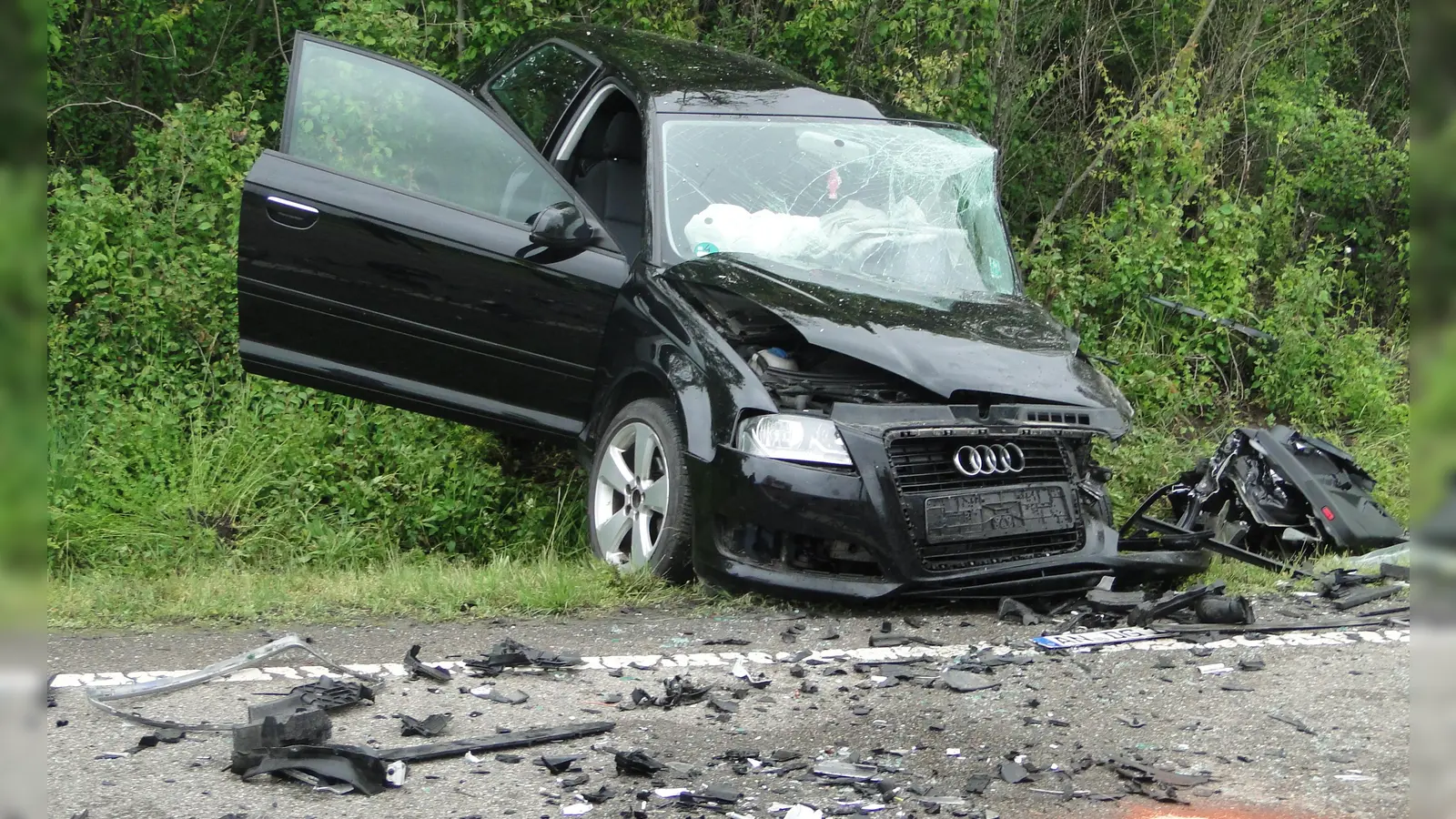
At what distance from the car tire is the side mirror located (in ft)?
2.43

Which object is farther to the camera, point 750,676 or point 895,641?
point 895,641

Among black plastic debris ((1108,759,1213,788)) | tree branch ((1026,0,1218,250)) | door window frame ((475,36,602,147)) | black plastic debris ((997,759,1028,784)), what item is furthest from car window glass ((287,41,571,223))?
tree branch ((1026,0,1218,250))

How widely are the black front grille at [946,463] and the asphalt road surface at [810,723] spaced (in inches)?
20.5

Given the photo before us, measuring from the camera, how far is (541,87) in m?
7.11

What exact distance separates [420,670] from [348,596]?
1.11 metres

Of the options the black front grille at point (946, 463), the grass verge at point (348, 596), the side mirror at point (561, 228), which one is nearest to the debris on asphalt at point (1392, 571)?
the black front grille at point (946, 463)

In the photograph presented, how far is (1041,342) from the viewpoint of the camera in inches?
223

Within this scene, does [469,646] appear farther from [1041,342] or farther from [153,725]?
[1041,342]

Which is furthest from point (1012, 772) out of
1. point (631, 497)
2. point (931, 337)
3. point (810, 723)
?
point (631, 497)

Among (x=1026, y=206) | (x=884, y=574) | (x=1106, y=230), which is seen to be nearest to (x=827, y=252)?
→ (x=884, y=574)

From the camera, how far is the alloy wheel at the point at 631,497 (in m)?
5.62

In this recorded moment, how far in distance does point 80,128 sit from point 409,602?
757 cm

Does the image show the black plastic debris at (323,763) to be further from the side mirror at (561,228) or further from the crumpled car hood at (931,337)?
the side mirror at (561,228)

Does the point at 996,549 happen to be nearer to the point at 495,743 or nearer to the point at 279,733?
the point at 495,743
